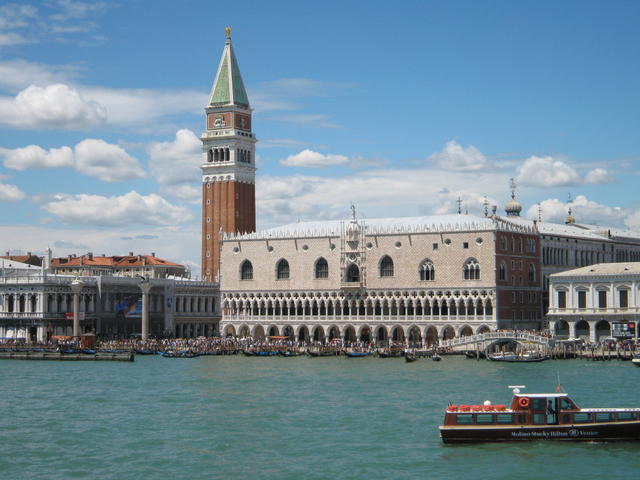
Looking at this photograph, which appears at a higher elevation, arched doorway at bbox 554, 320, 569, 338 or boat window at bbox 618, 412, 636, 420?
arched doorway at bbox 554, 320, 569, 338

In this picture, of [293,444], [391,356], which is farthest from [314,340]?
[293,444]

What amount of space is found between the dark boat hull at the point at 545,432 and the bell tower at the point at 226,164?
6712 cm

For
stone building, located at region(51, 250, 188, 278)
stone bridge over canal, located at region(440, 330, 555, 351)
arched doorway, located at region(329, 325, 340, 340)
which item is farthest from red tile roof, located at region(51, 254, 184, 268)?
stone bridge over canal, located at region(440, 330, 555, 351)

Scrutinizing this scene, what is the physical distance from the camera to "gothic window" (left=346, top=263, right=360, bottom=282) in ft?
290

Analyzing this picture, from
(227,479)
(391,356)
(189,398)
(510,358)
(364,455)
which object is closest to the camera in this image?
(227,479)

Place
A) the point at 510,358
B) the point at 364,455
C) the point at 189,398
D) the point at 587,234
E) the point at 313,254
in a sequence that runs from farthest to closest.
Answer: the point at 587,234
the point at 313,254
the point at 510,358
the point at 189,398
the point at 364,455

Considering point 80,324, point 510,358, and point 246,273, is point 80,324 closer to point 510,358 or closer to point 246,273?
point 246,273

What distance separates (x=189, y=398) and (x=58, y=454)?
14381 millimetres

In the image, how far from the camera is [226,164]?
104 metres

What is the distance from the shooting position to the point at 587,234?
336ft

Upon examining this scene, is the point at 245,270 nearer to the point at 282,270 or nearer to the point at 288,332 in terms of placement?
the point at 282,270

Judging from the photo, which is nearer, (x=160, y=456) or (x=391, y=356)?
(x=160, y=456)

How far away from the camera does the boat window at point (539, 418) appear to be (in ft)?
123

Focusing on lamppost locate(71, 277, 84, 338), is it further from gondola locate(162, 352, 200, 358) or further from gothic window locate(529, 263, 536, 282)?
gothic window locate(529, 263, 536, 282)
